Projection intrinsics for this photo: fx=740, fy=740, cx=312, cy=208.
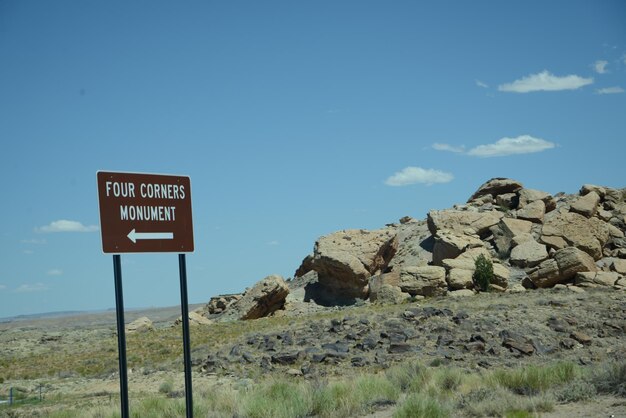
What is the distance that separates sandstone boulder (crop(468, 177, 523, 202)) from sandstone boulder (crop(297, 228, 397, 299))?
45.5ft

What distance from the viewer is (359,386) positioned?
1659 cm

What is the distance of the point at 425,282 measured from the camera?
41656mm

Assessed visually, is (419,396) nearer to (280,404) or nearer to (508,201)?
(280,404)

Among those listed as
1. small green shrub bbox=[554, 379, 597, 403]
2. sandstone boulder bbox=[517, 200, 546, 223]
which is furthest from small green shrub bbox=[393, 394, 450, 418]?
sandstone boulder bbox=[517, 200, 546, 223]

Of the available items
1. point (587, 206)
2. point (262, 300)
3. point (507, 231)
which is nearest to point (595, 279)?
point (507, 231)

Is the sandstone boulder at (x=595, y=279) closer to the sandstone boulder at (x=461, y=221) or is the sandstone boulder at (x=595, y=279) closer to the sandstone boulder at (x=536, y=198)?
the sandstone boulder at (x=461, y=221)

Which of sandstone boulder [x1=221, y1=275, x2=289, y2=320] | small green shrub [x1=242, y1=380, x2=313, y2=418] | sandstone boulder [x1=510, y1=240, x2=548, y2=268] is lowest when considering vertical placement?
small green shrub [x1=242, y1=380, x2=313, y2=418]

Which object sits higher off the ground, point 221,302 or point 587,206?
point 587,206

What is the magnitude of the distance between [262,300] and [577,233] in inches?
787

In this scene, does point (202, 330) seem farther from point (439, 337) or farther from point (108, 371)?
point (439, 337)

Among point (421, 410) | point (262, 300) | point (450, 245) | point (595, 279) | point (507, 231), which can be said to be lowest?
point (421, 410)

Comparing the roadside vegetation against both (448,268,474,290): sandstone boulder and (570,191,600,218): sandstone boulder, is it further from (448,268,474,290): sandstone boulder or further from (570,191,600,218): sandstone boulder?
(570,191,600,218): sandstone boulder

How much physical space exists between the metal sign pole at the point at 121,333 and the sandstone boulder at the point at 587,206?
147 feet

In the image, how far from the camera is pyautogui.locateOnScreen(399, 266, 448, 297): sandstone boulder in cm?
4150
